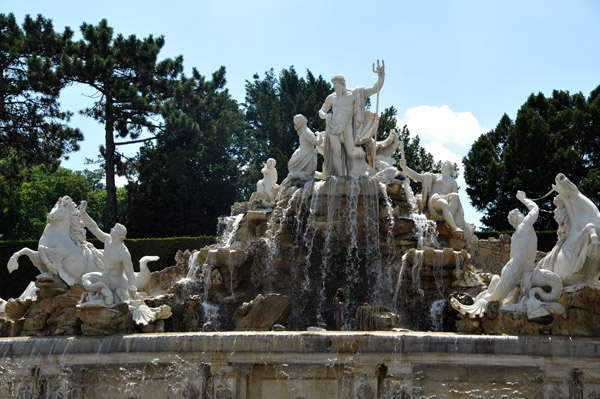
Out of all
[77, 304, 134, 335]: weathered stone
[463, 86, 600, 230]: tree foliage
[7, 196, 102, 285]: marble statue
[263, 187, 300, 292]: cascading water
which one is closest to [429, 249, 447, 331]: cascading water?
[263, 187, 300, 292]: cascading water

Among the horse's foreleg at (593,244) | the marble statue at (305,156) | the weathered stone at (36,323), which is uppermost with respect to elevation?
the marble statue at (305,156)

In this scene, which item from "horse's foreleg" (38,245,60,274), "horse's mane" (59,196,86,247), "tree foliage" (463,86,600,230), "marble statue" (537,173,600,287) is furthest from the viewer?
"tree foliage" (463,86,600,230)

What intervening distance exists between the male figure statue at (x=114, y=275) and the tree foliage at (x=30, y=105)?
21900 millimetres

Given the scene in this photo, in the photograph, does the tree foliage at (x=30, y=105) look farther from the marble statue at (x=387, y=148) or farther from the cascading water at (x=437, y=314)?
the cascading water at (x=437, y=314)

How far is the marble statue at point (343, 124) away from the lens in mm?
22922

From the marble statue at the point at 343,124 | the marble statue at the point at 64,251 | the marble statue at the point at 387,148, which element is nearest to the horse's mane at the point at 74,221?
the marble statue at the point at 64,251

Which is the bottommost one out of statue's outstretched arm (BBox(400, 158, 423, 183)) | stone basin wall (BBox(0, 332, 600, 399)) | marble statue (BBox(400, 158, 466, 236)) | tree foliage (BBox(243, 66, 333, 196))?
stone basin wall (BBox(0, 332, 600, 399))

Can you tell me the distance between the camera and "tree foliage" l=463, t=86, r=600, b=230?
35.8 metres

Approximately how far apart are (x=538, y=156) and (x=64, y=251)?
942 inches

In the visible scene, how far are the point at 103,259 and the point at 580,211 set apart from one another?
28.3 feet

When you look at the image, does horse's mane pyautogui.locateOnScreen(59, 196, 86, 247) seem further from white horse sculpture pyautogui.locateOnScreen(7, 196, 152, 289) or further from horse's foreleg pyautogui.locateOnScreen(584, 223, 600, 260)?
horse's foreleg pyautogui.locateOnScreen(584, 223, 600, 260)

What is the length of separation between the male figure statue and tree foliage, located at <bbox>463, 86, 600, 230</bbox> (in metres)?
22.3

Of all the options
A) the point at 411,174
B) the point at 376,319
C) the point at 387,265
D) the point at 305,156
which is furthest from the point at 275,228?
the point at 376,319

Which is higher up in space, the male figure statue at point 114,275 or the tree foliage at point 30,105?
the tree foliage at point 30,105
